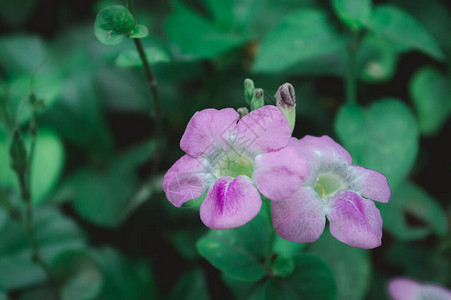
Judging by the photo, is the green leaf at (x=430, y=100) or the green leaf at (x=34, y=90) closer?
the green leaf at (x=34, y=90)

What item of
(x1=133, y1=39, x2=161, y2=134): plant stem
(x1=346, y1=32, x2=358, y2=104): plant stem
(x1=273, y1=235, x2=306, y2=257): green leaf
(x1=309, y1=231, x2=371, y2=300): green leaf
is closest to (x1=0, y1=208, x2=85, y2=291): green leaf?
(x1=133, y1=39, x2=161, y2=134): plant stem

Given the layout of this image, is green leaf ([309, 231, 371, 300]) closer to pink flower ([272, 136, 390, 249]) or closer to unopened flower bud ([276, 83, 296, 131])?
pink flower ([272, 136, 390, 249])

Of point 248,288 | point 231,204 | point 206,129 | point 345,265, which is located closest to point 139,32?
point 206,129

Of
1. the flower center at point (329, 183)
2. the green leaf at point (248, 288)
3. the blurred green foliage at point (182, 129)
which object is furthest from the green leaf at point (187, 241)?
the flower center at point (329, 183)

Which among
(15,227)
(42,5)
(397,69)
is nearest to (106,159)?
(15,227)

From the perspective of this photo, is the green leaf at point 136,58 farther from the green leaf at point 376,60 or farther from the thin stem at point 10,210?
the green leaf at point 376,60

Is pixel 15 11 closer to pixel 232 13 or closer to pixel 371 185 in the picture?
pixel 232 13

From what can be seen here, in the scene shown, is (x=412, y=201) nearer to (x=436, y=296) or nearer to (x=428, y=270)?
(x=428, y=270)
